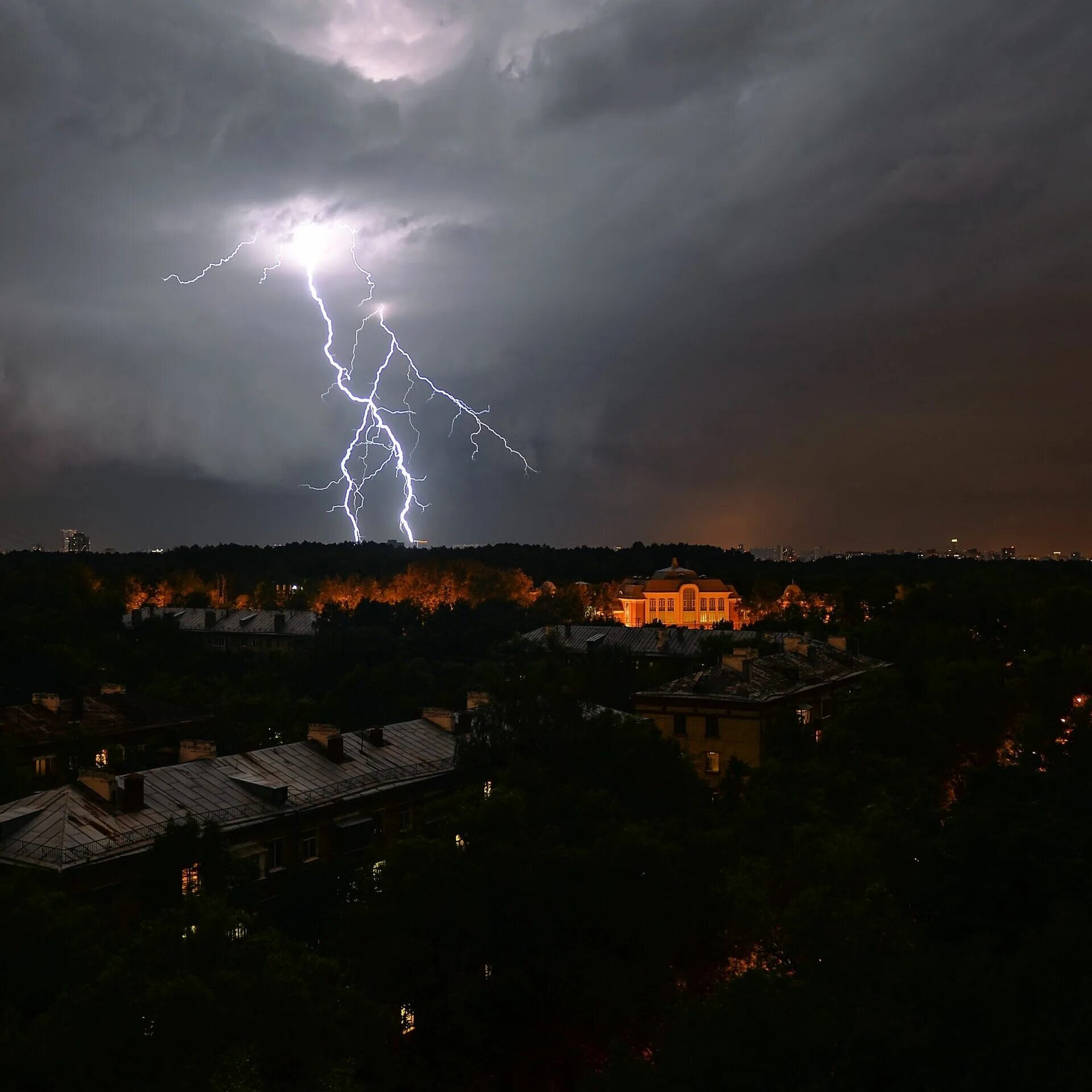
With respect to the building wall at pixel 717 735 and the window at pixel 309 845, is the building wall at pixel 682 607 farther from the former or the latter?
the window at pixel 309 845

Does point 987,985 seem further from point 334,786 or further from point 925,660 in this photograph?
point 925,660

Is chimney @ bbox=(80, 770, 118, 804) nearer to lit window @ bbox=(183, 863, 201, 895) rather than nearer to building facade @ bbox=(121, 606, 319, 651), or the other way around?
lit window @ bbox=(183, 863, 201, 895)

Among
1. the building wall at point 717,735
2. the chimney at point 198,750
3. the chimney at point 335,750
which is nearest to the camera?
the chimney at point 198,750

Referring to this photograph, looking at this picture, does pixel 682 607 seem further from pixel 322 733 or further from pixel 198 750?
pixel 198 750

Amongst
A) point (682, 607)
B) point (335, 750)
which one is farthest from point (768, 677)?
point (682, 607)

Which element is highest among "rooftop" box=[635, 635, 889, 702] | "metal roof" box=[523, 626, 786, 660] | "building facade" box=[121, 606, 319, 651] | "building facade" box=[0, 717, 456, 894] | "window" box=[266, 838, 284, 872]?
"building facade" box=[121, 606, 319, 651]

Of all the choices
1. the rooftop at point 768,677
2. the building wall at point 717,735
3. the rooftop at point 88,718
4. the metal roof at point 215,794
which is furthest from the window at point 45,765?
the rooftop at point 768,677

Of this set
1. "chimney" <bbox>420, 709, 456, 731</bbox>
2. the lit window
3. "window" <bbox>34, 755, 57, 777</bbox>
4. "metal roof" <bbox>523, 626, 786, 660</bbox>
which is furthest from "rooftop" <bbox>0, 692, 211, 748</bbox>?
"metal roof" <bbox>523, 626, 786, 660</bbox>
